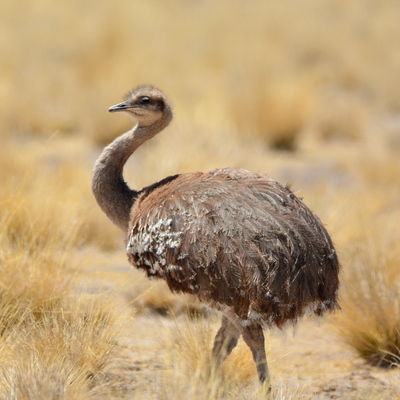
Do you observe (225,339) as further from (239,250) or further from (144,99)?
(144,99)

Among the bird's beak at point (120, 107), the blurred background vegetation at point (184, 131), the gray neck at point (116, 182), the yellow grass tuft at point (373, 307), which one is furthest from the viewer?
the yellow grass tuft at point (373, 307)

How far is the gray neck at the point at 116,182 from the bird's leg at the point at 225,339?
85 cm

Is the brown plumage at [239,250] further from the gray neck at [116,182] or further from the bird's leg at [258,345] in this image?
the gray neck at [116,182]

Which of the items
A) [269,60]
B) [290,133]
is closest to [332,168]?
[290,133]

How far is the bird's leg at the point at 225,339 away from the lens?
390cm

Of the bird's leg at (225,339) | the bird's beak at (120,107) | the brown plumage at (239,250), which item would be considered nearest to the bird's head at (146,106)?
the bird's beak at (120,107)

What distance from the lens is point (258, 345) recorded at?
3.56m

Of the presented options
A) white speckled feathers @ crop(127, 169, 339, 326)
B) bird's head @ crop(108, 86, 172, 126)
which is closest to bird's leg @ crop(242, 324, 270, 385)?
white speckled feathers @ crop(127, 169, 339, 326)

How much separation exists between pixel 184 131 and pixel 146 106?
4.49m

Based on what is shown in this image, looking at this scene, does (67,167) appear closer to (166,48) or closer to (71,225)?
(71,225)

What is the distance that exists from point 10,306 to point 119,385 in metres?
0.81

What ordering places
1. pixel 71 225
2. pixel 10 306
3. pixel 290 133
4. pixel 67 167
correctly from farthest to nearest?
pixel 290 133 < pixel 67 167 < pixel 71 225 < pixel 10 306

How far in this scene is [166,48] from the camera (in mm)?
16391

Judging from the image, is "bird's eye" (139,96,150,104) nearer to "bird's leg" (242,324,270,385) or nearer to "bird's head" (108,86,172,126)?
"bird's head" (108,86,172,126)
